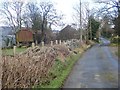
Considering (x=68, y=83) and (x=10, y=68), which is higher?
(x=10, y=68)

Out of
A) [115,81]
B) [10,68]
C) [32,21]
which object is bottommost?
[115,81]

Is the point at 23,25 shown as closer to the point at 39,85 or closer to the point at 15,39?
the point at 15,39

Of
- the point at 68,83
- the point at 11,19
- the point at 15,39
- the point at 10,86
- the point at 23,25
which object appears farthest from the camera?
the point at 23,25

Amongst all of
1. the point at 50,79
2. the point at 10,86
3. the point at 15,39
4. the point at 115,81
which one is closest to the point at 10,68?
the point at 10,86

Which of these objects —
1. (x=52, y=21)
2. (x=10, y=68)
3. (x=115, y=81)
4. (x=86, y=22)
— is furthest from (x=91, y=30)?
(x=10, y=68)

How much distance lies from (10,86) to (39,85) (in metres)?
2.41

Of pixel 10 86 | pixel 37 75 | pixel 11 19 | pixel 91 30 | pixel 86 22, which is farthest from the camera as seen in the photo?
pixel 91 30

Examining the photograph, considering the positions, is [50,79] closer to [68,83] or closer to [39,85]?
[68,83]

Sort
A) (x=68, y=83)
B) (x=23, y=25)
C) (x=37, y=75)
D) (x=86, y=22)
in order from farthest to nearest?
(x=86, y=22) → (x=23, y=25) → (x=68, y=83) → (x=37, y=75)

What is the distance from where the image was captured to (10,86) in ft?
22.5

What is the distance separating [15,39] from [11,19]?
4537 millimetres

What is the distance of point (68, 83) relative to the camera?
34.3ft

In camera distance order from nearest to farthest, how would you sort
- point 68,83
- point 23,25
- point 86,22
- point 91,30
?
1. point 68,83
2. point 23,25
3. point 86,22
4. point 91,30

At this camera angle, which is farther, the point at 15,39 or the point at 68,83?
the point at 15,39
